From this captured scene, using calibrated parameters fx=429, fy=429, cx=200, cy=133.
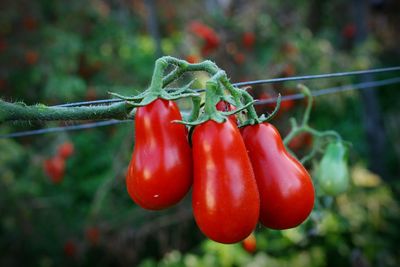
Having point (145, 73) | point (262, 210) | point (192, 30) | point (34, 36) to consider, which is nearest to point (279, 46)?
point (192, 30)

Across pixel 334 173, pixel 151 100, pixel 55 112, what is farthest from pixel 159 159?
pixel 334 173

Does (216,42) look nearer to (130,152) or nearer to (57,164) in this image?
(130,152)

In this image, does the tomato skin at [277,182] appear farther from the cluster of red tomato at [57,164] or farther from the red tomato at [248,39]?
the red tomato at [248,39]

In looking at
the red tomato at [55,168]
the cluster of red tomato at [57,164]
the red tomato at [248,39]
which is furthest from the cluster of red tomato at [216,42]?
the red tomato at [55,168]

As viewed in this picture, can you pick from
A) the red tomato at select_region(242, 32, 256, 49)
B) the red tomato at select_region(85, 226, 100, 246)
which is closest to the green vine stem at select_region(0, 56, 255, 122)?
the red tomato at select_region(85, 226, 100, 246)

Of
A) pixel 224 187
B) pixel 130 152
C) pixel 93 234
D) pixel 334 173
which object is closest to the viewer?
pixel 224 187

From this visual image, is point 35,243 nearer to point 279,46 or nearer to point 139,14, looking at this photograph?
point 279,46
